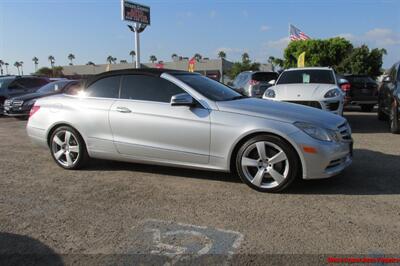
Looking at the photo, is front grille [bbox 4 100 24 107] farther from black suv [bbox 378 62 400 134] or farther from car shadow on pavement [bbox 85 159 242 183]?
black suv [bbox 378 62 400 134]

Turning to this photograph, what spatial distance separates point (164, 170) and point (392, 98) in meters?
6.66

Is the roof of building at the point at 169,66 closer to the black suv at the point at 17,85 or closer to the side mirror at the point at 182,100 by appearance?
the black suv at the point at 17,85

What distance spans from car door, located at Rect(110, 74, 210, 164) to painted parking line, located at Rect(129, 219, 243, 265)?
151 centimetres

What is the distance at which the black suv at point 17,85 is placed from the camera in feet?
54.9

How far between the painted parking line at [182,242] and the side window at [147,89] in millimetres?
2126

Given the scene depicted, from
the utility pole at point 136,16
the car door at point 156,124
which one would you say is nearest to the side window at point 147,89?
the car door at point 156,124

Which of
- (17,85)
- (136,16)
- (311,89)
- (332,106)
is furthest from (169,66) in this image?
(332,106)

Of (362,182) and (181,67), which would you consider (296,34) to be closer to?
(362,182)

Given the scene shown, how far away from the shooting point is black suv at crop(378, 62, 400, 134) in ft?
32.2

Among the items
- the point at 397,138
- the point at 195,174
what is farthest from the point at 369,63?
the point at 195,174

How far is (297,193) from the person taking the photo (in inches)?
203

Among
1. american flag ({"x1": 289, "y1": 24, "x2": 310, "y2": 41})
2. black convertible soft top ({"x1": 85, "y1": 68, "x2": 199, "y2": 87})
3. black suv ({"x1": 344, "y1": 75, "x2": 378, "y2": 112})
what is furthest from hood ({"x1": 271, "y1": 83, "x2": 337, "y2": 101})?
american flag ({"x1": 289, "y1": 24, "x2": 310, "y2": 41})

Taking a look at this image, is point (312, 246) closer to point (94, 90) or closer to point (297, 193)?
point (297, 193)

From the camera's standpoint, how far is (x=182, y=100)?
545cm
